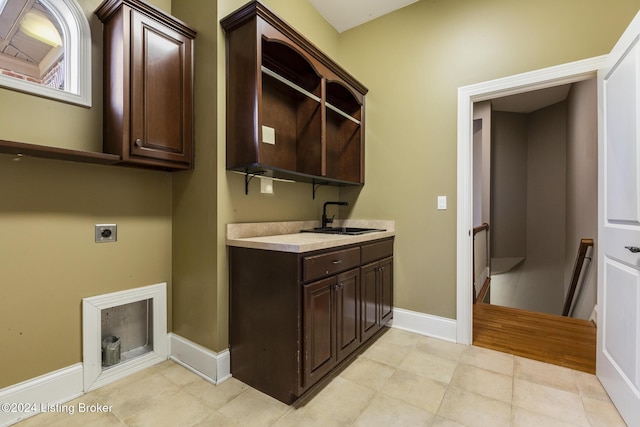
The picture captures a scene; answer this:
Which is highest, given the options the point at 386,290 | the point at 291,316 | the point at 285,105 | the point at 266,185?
the point at 285,105

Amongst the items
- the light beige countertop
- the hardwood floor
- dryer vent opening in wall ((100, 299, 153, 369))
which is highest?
the light beige countertop

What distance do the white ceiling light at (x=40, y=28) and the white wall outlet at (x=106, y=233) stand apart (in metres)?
1.10

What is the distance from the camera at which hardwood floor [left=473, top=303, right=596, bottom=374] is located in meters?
2.14

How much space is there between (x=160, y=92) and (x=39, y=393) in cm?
181

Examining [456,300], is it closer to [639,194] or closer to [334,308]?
[334,308]

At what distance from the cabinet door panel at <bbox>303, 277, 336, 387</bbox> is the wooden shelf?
1.34 metres

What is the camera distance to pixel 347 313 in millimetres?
1962

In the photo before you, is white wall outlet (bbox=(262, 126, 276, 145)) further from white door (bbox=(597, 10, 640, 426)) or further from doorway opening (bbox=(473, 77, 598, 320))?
doorway opening (bbox=(473, 77, 598, 320))

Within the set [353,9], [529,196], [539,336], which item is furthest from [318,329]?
[529,196]

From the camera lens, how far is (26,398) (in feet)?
4.91

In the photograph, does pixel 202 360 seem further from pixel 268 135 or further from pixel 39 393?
pixel 268 135

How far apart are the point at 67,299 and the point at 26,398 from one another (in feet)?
1.65

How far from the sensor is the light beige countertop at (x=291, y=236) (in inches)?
64.6

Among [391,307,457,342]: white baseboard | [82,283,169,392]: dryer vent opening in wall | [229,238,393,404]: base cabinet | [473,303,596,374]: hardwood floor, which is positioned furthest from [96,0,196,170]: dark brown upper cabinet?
[473,303,596,374]: hardwood floor
